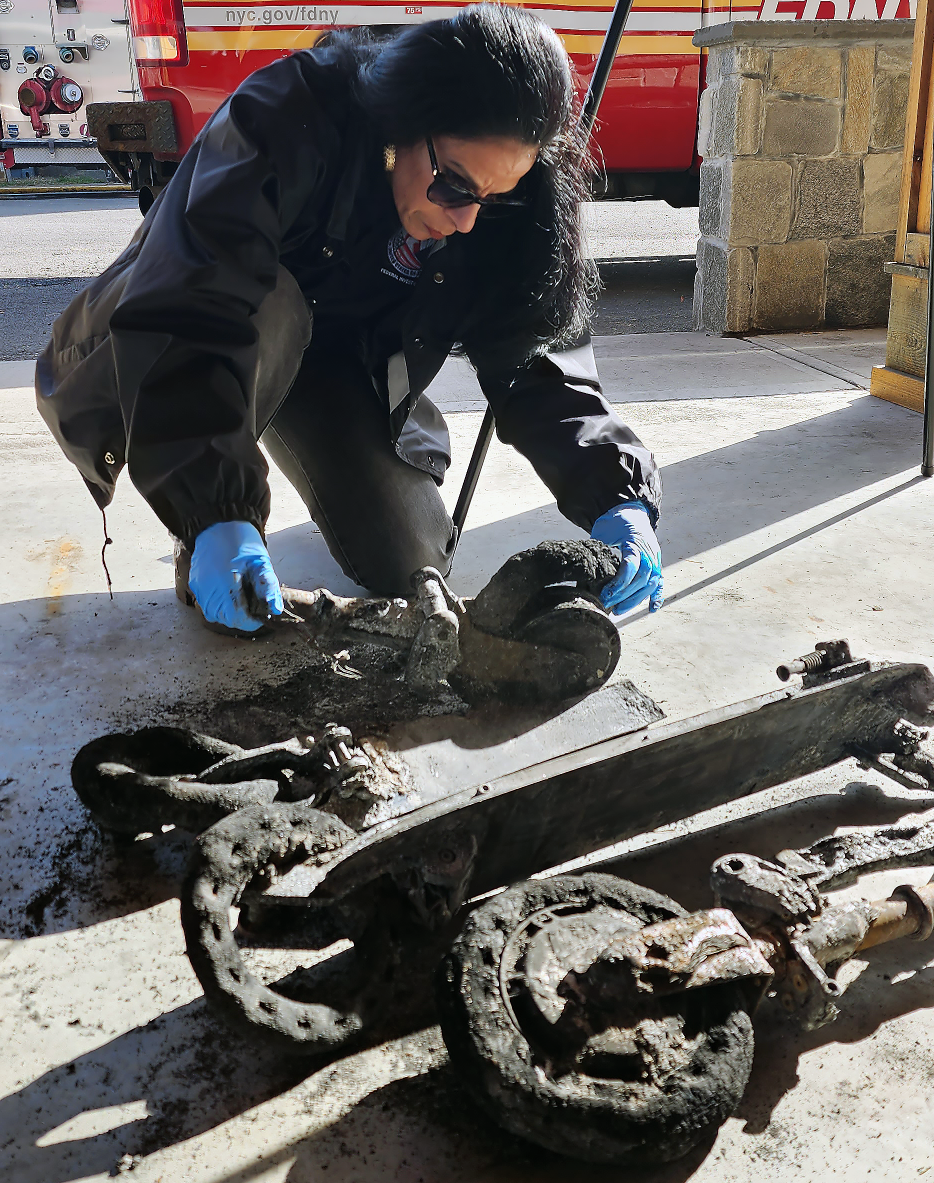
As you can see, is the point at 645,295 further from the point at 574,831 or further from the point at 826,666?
the point at 574,831

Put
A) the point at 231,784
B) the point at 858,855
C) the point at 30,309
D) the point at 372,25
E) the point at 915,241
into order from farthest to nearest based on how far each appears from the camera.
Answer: the point at 30,309 < the point at 372,25 < the point at 915,241 < the point at 231,784 < the point at 858,855

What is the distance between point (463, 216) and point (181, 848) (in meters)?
1.16

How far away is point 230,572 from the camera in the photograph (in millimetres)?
1687

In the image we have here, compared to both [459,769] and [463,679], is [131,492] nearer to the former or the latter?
[463,679]

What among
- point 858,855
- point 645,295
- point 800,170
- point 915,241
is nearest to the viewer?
point 858,855

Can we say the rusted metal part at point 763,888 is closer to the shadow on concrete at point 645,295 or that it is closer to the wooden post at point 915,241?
the wooden post at point 915,241

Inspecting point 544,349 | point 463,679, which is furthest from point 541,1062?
point 544,349

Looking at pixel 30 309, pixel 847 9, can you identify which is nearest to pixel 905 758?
pixel 847 9

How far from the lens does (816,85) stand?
4.83 m

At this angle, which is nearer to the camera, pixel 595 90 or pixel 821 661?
pixel 821 661

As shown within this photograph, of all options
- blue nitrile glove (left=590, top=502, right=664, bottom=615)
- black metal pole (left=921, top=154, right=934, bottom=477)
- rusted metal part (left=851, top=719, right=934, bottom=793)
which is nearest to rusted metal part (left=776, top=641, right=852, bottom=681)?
rusted metal part (left=851, top=719, right=934, bottom=793)

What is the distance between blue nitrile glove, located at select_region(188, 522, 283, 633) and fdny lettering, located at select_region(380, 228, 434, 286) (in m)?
0.72

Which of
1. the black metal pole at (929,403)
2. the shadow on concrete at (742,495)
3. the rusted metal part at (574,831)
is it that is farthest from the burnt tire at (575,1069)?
the black metal pole at (929,403)

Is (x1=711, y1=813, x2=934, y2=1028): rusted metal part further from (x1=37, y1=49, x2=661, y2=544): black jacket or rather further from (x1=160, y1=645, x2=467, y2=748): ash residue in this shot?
(x1=37, y1=49, x2=661, y2=544): black jacket
